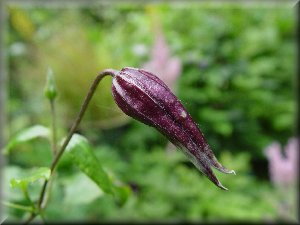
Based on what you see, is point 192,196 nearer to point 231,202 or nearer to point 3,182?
point 231,202

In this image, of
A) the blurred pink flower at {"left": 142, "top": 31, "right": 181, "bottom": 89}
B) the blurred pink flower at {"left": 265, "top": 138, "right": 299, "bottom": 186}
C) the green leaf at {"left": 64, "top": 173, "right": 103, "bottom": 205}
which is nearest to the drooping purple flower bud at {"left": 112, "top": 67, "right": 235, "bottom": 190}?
the green leaf at {"left": 64, "top": 173, "right": 103, "bottom": 205}

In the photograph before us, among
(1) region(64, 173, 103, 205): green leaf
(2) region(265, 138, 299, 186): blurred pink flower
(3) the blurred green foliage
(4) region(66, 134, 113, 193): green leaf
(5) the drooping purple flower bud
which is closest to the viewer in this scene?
(5) the drooping purple flower bud

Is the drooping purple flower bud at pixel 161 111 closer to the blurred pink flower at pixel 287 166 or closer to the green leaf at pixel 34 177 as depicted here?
the green leaf at pixel 34 177

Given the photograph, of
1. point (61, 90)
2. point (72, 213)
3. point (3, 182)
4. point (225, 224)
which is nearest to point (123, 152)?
point (61, 90)

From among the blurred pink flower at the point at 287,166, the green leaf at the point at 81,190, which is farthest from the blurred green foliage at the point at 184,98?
the green leaf at the point at 81,190

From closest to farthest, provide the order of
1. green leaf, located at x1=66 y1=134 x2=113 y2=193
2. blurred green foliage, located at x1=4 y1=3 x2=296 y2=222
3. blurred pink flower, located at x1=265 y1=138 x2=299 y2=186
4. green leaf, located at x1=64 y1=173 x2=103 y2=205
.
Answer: green leaf, located at x1=66 y1=134 x2=113 y2=193, green leaf, located at x1=64 y1=173 x2=103 y2=205, blurred pink flower, located at x1=265 y1=138 x2=299 y2=186, blurred green foliage, located at x1=4 y1=3 x2=296 y2=222

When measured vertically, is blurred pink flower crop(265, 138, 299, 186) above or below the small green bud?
below

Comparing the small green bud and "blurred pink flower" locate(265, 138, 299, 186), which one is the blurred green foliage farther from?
the small green bud
